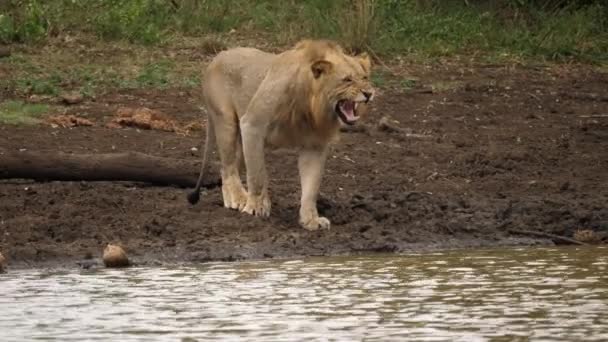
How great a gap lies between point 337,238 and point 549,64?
670cm

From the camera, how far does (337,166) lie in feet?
40.1

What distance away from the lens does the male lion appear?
1041cm

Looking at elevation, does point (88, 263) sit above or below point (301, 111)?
below

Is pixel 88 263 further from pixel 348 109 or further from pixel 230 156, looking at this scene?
pixel 348 109

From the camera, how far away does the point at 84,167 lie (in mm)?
10898

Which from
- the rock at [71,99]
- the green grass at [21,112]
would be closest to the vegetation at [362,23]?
the rock at [71,99]

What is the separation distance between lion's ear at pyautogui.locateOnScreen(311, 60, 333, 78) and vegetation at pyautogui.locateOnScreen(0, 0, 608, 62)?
568cm

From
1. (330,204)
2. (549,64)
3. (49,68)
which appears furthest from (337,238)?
(549,64)

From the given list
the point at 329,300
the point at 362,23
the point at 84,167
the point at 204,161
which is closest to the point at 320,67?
the point at 204,161

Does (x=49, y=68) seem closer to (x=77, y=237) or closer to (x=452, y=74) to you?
(x=452, y=74)

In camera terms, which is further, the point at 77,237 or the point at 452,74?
the point at 452,74

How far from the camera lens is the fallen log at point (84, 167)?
10.8 meters

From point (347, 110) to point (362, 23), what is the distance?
582 centimetres

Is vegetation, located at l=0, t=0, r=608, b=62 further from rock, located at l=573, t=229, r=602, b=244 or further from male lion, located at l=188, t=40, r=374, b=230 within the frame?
rock, located at l=573, t=229, r=602, b=244
